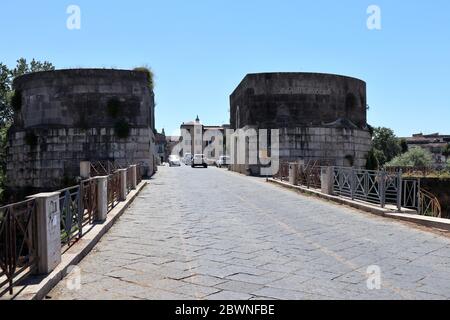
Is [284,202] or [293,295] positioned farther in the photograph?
[284,202]

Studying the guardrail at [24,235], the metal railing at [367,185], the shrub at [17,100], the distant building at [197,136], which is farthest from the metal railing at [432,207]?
the distant building at [197,136]

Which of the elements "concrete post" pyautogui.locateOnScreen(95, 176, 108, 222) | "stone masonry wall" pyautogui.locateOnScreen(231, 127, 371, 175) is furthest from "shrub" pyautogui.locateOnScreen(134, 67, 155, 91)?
"concrete post" pyautogui.locateOnScreen(95, 176, 108, 222)

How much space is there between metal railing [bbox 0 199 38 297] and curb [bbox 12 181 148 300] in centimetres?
16

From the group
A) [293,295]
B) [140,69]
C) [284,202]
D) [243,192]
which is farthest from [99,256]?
[140,69]

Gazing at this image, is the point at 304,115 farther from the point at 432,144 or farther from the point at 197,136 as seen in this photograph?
the point at 432,144

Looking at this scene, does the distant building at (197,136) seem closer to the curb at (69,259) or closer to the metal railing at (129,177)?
the metal railing at (129,177)

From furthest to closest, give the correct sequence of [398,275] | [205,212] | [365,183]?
1. [365,183]
2. [205,212]
3. [398,275]

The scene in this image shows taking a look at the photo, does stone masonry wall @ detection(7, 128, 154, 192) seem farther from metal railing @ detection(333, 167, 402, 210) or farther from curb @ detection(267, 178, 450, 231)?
metal railing @ detection(333, 167, 402, 210)

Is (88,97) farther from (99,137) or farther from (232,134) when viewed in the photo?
(232,134)

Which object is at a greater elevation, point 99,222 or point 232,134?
point 232,134

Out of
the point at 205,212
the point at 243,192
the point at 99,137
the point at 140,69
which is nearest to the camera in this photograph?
the point at 205,212

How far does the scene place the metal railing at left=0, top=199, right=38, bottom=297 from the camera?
4.11 m

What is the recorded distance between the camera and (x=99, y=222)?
832 cm
